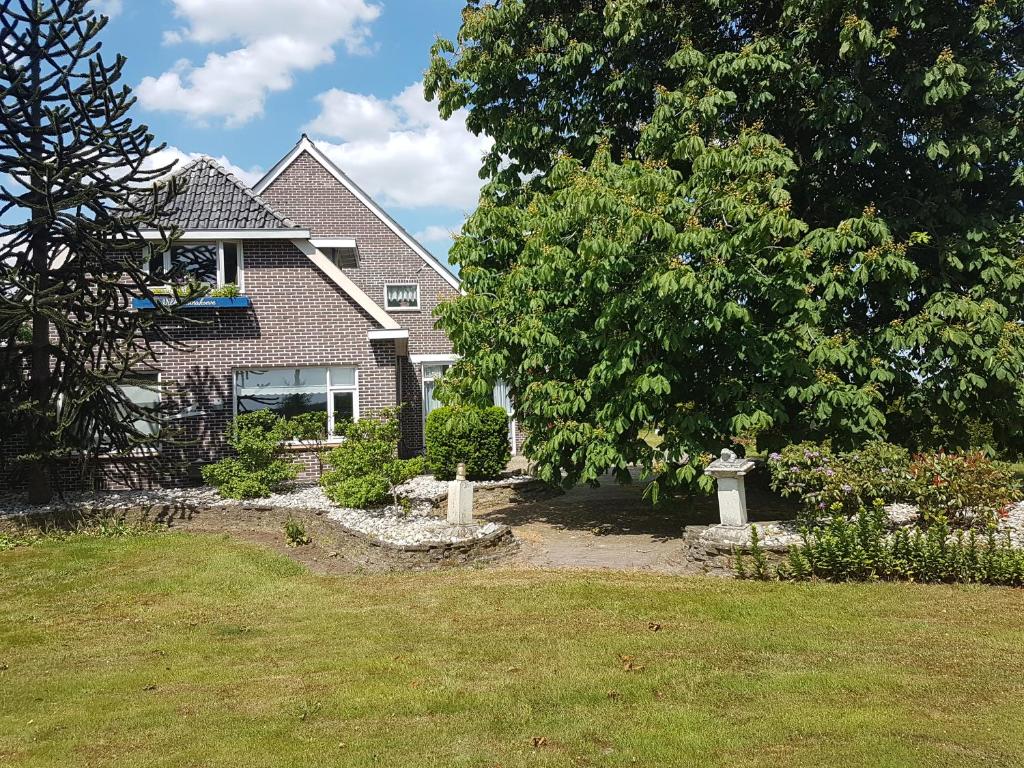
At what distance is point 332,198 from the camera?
2583cm

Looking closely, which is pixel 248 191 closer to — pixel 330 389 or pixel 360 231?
pixel 330 389

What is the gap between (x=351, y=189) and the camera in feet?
84.8

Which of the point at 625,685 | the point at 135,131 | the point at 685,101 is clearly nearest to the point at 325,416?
the point at 135,131

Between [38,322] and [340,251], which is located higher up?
[340,251]

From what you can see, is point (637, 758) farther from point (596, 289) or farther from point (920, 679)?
point (596, 289)

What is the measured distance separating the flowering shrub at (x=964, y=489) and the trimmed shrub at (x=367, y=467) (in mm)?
7656

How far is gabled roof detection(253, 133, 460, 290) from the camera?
25.2 metres

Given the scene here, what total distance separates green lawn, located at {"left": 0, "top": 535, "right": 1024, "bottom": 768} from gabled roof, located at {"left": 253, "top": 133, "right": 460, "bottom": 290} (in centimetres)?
1659

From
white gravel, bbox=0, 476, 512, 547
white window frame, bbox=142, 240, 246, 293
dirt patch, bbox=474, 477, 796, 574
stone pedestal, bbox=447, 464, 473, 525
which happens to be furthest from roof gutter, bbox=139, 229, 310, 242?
stone pedestal, bbox=447, 464, 473, 525

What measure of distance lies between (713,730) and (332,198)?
23255 millimetres

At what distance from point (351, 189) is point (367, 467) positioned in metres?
14.7

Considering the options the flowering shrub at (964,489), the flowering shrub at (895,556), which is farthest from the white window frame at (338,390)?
the flowering shrub at (964,489)

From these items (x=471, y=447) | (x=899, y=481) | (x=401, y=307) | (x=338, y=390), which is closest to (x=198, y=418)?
(x=338, y=390)

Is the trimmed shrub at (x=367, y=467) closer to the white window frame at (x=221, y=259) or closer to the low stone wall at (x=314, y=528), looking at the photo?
the low stone wall at (x=314, y=528)
